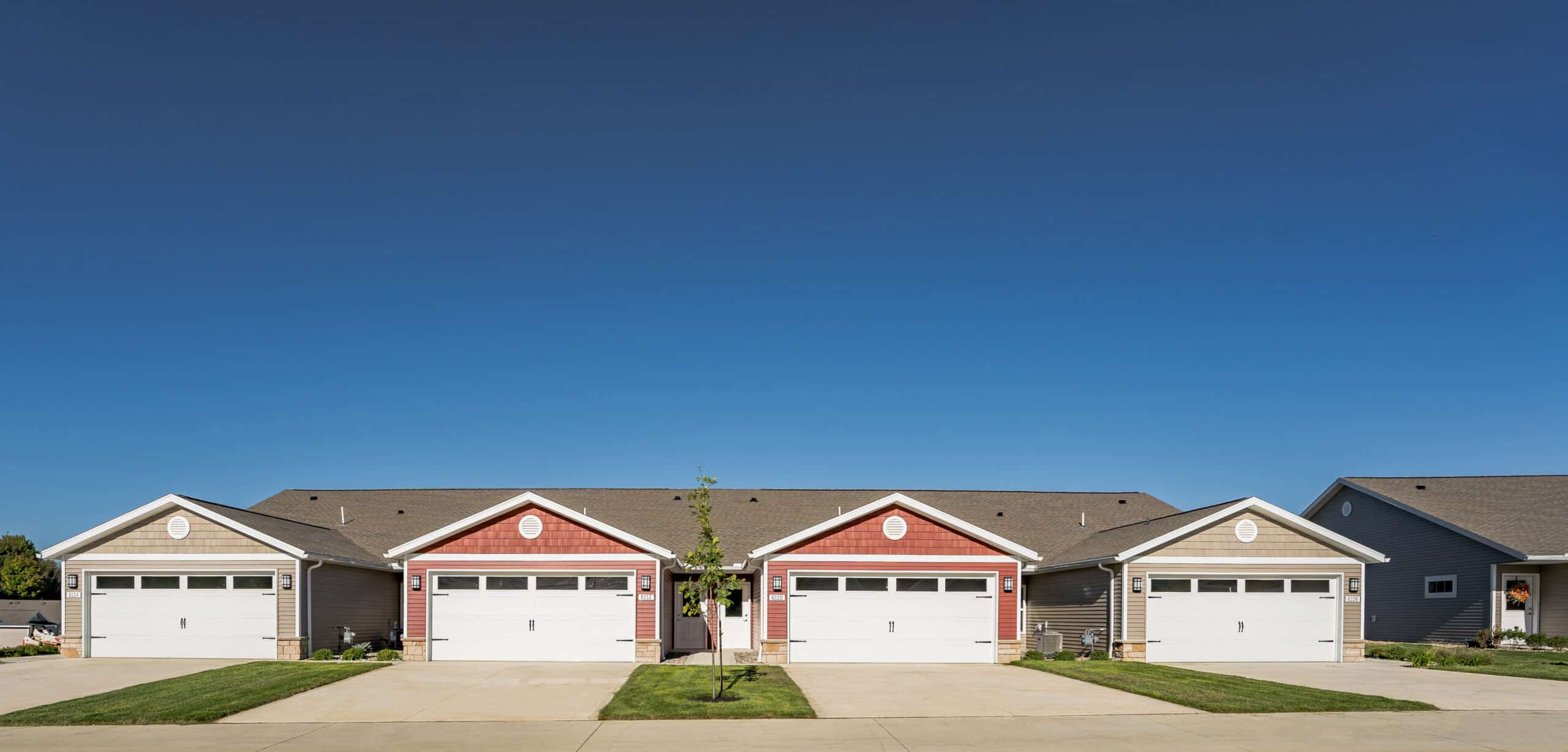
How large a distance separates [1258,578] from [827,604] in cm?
1057

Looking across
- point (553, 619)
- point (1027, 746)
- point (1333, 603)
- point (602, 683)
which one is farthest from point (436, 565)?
→ point (1333, 603)

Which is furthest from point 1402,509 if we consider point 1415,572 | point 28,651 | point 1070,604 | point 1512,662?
point 28,651

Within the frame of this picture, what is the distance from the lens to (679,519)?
33.5m

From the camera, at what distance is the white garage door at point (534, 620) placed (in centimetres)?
2430

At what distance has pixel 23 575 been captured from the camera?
61562mm

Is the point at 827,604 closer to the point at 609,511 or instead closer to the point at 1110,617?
the point at 1110,617

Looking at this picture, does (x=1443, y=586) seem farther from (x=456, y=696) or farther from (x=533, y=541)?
(x=456, y=696)

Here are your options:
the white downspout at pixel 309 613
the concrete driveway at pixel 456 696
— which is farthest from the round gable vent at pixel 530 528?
the white downspout at pixel 309 613

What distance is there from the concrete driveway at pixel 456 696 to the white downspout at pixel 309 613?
3.04m

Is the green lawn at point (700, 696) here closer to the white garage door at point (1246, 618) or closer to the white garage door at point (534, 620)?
the white garage door at point (534, 620)

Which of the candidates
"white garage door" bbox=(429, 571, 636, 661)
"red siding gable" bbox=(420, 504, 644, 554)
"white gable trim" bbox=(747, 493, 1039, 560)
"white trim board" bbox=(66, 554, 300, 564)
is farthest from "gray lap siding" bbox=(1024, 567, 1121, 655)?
"white trim board" bbox=(66, 554, 300, 564)

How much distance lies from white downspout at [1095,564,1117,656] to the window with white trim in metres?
12.0

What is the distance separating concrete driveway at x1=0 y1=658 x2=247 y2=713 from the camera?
17.7 m

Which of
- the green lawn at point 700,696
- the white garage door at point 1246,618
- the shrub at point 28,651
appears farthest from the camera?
the shrub at point 28,651
